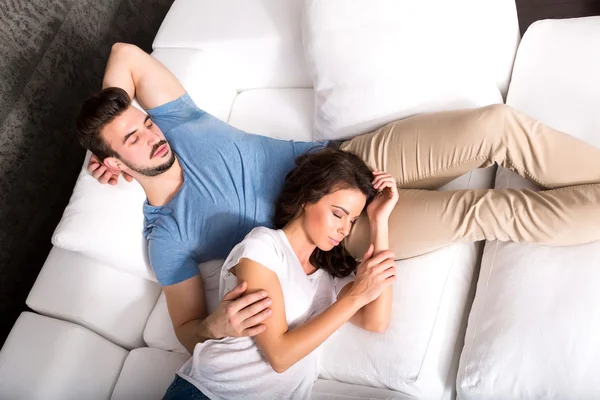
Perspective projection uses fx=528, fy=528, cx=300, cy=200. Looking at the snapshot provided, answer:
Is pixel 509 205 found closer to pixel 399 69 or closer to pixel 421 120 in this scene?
pixel 421 120

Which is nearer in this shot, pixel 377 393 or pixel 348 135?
pixel 377 393

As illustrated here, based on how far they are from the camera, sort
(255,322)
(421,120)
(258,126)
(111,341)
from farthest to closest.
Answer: (258,126) < (111,341) < (421,120) < (255,322)

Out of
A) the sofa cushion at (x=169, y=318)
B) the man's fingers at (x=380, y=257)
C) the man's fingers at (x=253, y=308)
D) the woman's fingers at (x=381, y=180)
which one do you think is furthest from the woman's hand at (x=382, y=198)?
the sofa cushion at (x=169, y=318)

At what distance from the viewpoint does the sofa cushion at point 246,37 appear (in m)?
2.12

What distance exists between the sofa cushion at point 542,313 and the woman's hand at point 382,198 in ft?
→ 1.09

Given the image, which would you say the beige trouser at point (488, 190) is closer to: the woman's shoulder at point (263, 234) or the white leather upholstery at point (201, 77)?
the woman's shoulder at point (263, 234)

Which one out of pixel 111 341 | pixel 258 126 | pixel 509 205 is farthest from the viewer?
pixel 258 126

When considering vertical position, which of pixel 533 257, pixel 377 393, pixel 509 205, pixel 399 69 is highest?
pixel 399 69

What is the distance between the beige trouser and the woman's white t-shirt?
0.26 m

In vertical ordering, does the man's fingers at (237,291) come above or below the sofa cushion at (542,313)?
above

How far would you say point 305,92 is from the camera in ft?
7.13

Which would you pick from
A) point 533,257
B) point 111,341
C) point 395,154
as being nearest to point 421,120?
point 395,154

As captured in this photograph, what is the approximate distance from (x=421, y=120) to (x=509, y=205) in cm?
40

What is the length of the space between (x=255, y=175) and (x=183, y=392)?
29.7 inches
